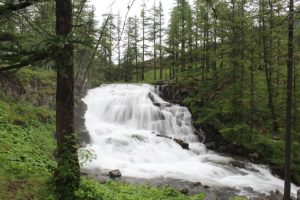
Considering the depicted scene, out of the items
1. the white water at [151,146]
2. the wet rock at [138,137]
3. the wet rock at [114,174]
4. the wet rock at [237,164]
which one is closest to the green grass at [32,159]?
the wet rock at [114,174]

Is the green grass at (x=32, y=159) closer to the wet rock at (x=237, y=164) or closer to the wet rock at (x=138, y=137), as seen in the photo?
the wet rock at (x=138, y=137)

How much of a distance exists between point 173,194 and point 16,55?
789 cm

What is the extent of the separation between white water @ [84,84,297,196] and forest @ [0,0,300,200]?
0.10 metres

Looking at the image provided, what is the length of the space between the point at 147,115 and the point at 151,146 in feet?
21.1

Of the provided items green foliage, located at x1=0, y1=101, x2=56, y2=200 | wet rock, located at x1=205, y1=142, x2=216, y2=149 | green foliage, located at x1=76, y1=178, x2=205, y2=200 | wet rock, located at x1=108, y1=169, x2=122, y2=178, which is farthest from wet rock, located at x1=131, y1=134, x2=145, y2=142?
green foliage, located at x1=76, y1=178, x2=205, y2=200

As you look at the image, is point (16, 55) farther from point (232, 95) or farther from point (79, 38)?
point (232, 95)

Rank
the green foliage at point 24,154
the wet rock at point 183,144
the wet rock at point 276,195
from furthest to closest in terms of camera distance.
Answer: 1. the wet rock at point 183,144
2. the wet rock at point 276,195
3. the green foliage at point 24,154

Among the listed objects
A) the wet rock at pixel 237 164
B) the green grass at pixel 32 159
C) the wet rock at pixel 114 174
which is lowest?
the wet rock at pixel 237 164

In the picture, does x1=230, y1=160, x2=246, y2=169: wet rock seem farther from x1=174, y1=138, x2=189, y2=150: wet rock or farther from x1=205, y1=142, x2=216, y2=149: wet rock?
x1=205, y1=142, x2=216, y2=149: wet rock

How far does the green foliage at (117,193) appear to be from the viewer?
26.2ft

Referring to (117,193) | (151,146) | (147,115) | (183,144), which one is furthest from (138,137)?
(117,193)

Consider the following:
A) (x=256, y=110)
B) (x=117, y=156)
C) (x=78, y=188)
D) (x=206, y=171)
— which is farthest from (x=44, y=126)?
(x=256, y=110)

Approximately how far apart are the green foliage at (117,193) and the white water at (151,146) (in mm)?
4915

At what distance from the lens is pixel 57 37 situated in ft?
18.0
